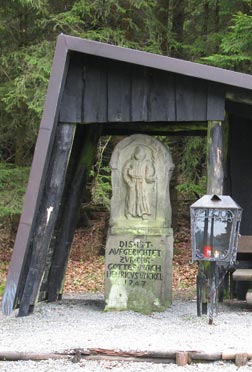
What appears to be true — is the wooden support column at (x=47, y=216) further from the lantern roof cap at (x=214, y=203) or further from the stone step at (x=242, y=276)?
the stone step at (x=242, y=276)

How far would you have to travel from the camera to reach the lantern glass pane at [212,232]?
7.78m

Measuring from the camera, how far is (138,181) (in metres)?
9.47

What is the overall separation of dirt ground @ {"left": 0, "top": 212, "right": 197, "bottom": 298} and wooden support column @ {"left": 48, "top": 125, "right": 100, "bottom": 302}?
293 cm

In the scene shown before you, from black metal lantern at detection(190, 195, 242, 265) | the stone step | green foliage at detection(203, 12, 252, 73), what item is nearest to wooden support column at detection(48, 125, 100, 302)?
the stone step

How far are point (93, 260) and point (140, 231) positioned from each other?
8.25 metres

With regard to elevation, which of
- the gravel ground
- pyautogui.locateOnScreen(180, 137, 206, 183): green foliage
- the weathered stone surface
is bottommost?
the gravel ground

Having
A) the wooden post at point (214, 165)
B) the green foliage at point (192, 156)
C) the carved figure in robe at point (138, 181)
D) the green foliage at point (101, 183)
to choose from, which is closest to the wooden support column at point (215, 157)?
the wooden post at point (214, 165)

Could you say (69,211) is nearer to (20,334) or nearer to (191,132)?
(191,132)

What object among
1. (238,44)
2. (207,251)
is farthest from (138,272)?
(238,44)

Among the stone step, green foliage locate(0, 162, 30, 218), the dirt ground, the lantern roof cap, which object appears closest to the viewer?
the lantern roof cap

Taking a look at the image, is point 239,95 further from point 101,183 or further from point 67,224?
point 101,183

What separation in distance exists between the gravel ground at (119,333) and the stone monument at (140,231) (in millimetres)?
315

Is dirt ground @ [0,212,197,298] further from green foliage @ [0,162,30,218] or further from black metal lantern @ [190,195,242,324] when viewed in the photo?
black metal lantern @ [190,195,242,324]

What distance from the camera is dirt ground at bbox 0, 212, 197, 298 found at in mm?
14125
